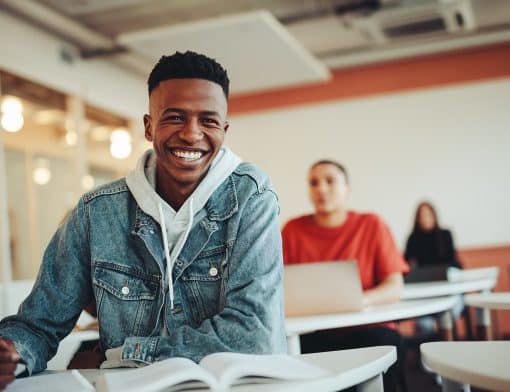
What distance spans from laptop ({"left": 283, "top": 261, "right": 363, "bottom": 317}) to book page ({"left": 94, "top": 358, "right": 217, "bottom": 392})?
127 cm

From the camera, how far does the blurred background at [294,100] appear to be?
607cm

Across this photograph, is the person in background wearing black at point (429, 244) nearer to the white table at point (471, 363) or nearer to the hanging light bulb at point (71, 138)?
the hanging light bulb at point (71, 138)

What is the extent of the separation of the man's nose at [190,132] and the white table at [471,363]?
0.69 m

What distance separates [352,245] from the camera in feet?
10.7

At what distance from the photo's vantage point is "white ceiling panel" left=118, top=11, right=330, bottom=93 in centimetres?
559

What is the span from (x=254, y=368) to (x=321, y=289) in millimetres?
1374

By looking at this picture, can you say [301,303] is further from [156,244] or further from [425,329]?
[425,329]

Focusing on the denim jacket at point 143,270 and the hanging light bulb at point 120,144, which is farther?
the hanging light bulb at point 120,144

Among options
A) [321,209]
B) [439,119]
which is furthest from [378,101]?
[321,209]

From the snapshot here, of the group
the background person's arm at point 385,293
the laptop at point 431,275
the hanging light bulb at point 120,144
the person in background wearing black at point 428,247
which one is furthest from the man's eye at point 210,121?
the hanging light bulb at point 120,144

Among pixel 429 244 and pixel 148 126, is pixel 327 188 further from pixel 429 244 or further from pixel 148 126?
pixel 429 244

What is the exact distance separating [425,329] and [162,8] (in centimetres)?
375

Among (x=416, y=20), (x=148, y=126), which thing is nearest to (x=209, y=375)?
(x=148, y=126)

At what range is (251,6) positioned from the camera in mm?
6477
